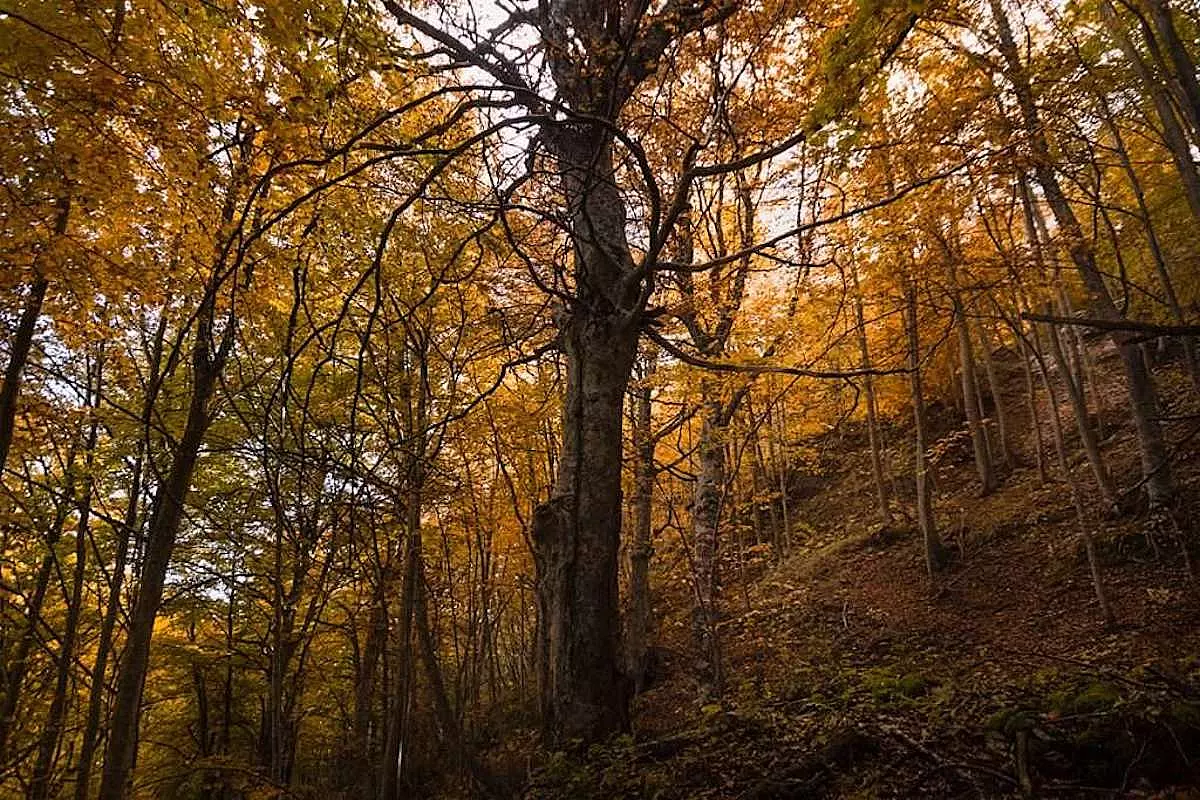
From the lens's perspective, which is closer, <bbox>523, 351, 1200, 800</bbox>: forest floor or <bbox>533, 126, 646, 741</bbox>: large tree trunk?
<bbox>523, 351, 1200, 800</bbox>: forest floor

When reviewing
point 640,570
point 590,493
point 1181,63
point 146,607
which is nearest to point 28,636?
point 146,607

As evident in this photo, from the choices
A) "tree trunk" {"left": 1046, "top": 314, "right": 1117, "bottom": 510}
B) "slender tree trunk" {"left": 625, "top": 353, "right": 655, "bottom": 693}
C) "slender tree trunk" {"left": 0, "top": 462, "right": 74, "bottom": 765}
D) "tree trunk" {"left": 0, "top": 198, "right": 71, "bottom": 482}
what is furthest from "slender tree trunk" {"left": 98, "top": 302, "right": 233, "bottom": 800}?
"tree trunk" {"left": 1046, "top": 314, "right": 1117, "bottom": 510}

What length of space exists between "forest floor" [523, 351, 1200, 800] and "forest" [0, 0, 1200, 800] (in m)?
0.03

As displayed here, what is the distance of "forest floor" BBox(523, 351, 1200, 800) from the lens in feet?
7.77

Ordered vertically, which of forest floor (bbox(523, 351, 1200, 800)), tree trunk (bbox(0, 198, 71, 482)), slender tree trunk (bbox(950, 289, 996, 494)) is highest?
slender tree trunk (bbox(950, 289, 996, 494))

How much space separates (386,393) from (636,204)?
2943 millimetres

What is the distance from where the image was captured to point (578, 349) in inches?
146

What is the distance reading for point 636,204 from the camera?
15.1ft

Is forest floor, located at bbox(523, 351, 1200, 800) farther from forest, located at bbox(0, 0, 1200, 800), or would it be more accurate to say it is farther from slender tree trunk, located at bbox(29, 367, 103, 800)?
slender tree trunk, located at bbox(29, 367, 103, 800)

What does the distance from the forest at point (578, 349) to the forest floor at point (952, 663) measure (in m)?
0.03

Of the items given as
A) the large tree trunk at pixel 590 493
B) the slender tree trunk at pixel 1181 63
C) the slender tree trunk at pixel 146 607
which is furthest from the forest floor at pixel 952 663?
the slender tree trunk at pixel 146 607

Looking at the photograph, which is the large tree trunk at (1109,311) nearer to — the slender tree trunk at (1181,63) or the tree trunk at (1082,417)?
the tree trunk at (1082,417)

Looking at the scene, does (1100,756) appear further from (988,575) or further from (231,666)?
(231,666)

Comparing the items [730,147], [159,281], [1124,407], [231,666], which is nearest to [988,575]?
[1124,407]
